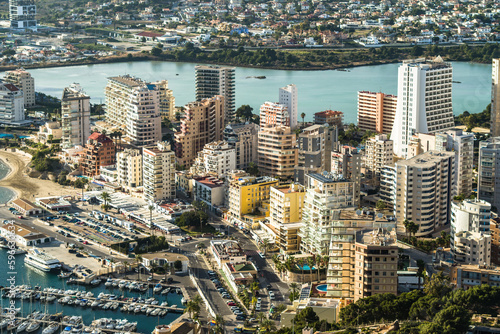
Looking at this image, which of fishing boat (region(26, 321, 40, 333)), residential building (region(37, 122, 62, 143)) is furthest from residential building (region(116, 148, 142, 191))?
fishing boat (region(26, 321, 40, 333))

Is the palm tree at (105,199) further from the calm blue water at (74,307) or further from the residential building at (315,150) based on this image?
the residential building at (315,150)

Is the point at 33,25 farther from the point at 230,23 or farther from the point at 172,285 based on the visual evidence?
the point at 172,285

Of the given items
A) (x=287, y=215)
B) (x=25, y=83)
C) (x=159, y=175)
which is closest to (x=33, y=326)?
(x=287, y=215)

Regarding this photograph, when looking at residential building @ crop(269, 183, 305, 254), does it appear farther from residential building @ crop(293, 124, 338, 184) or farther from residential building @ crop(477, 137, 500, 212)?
residential building @ crop(477, 137, 500, 212)

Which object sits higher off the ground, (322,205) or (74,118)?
(74,118)

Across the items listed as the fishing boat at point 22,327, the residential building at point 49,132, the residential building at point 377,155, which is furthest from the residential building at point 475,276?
the residential building at point 49,132

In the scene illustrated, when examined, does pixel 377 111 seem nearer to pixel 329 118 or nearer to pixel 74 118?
pixel 329 118

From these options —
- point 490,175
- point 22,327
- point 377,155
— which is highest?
point 377,155

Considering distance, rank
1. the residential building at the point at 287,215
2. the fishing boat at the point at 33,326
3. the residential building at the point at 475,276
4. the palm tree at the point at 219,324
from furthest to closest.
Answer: the residential building at the point at 287,215, the residential building at the point at 475,276, the fishing boat at the point at 33,326, the palm tree at the point at 219,324

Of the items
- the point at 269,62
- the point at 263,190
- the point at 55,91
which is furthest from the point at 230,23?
the point at 263,190
